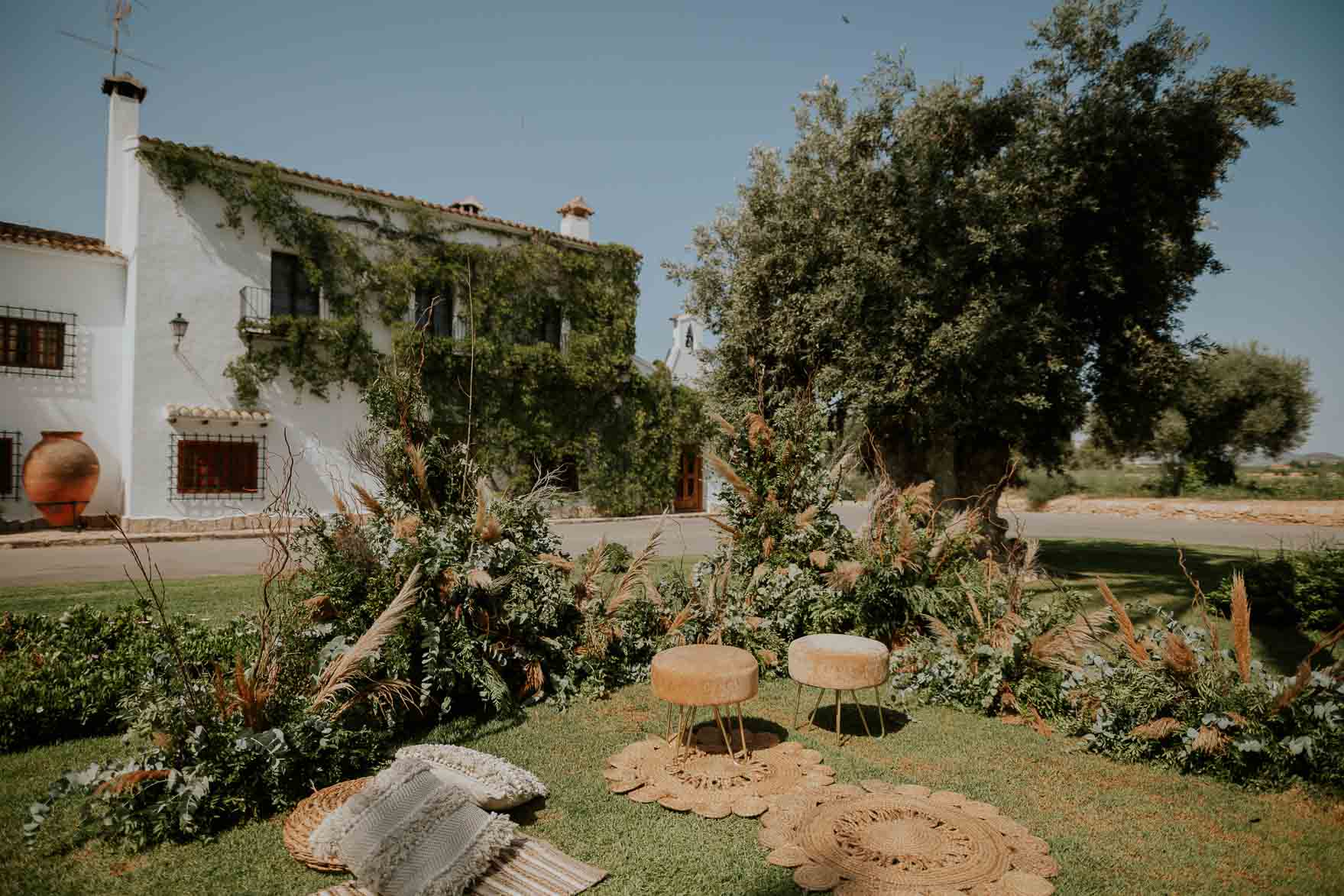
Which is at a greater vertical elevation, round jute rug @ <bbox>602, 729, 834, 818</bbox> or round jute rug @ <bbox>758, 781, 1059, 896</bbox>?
round jute rug @ <bbox>758, 781, 1059, 896</bbox>

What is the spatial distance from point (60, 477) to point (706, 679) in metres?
16.3

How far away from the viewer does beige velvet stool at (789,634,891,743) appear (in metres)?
5.29

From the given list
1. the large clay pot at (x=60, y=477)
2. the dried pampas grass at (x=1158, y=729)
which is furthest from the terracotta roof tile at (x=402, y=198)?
the dried pampas grass at (x=1158, y=729)

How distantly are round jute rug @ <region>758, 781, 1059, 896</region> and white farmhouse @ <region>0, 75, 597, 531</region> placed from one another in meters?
14.0

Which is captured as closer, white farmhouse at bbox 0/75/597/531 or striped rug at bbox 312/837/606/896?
striped rug at bbox 312/837/606/896

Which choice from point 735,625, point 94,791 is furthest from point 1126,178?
point 94,791

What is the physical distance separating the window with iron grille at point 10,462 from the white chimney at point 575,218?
15174 mm

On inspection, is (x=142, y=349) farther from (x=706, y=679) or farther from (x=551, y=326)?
(x=706, y=679)

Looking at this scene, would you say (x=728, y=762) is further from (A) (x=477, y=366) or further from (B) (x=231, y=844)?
(A) (x=477, y=366)

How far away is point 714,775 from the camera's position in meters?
4.73

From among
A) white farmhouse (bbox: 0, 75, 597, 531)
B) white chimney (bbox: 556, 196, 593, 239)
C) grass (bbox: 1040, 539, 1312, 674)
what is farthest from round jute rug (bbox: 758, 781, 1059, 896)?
white chimney (bbox: 556, 196, 593, 239)

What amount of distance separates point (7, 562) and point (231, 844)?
11.5 metres

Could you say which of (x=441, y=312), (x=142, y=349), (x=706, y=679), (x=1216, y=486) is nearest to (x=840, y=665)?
(x=706, y=679)

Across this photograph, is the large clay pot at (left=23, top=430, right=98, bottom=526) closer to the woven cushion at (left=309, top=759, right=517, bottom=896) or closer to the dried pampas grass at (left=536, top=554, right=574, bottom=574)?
the dried pampas grass at (left=536, top=554, right=574, bottom=574)
